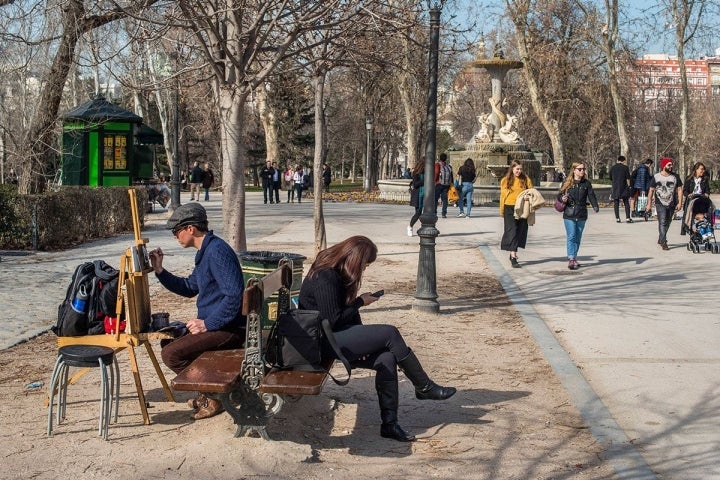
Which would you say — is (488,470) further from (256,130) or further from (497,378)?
(256,130)

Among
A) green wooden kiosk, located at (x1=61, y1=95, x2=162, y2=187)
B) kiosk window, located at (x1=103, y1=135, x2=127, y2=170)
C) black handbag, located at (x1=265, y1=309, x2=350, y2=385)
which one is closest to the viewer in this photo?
black handbag, located at (x1=265, y1=309, x2=350, y2=385)

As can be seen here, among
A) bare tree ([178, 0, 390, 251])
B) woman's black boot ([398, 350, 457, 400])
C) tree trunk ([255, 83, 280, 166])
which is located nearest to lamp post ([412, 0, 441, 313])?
bare tree ([178, 0, 390, 251])

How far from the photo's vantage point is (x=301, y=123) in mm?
63344

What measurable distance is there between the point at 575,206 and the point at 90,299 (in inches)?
413

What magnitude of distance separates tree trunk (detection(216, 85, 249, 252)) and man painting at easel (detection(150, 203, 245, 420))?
3715 mm

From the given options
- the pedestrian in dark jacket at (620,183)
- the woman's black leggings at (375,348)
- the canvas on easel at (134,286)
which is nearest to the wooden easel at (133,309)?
the canvas on easel at (134,286)

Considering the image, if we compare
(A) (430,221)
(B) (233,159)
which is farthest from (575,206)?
(B) (233,159)

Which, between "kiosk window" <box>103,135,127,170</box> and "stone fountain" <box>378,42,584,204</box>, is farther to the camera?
"stone fountain" <box>378,42,584,204</box>

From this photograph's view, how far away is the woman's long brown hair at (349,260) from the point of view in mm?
6035

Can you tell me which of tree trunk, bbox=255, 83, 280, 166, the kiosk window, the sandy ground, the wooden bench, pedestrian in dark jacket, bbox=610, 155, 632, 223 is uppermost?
tree trunk, bbox=255, 83, 280, 166

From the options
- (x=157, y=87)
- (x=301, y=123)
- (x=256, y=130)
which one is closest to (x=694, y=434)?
(x=157, y=87)

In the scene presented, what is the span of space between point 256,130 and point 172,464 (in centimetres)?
6570

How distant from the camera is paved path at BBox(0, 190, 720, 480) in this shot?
629 centimetres

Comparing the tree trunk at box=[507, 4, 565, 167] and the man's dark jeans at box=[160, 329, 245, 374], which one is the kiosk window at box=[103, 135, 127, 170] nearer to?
the man's dark jeans at box=[160, 329, 245, 374]
